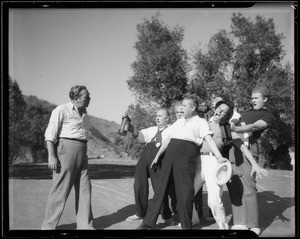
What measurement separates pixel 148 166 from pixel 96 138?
74 centimetres

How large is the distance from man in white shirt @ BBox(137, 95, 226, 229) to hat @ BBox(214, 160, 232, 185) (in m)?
0.09

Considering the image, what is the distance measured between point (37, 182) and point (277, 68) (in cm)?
340

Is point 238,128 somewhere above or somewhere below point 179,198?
above

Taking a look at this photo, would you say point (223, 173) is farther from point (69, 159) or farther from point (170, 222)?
point (69, 159)

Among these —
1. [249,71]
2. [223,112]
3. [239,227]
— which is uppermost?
[249,71]

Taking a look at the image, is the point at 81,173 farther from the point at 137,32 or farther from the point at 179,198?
the point at 137,32

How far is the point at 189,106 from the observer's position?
4.71 meters

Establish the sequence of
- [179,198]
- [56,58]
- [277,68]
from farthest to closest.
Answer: [277,68] < [56,58] < [179,198]

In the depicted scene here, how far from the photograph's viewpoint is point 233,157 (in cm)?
470

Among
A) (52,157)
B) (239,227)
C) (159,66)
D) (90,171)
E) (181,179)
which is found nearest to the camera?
(52,157)

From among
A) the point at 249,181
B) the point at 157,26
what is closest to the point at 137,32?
Answer: the point at 157,26

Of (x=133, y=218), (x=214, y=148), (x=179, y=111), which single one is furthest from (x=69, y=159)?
(x=214, y=148)

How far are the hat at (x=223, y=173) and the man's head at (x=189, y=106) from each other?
71cm

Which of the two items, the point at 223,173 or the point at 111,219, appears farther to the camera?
the point at 111,219
